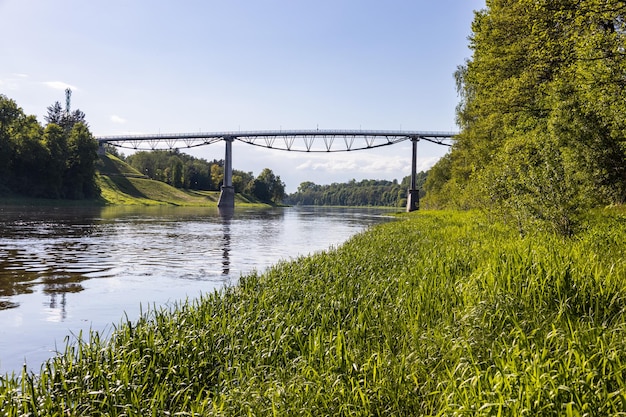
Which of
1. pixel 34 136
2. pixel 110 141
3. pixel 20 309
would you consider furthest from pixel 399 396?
pixel 110 141

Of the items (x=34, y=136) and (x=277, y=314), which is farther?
(x=34, y=136)

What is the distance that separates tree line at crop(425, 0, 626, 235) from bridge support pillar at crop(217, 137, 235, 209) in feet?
263

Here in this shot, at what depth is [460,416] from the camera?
3.45 metres

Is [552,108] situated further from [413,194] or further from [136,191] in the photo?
[136,191]

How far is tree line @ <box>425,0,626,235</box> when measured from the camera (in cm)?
1318

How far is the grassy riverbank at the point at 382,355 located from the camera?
3820 mm

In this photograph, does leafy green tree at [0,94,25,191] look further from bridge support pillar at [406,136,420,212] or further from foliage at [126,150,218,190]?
bridge support pillar at [406,136,420,212]

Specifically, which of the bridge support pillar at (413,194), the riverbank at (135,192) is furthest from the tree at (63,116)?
the bridge support pillar at (413,194)

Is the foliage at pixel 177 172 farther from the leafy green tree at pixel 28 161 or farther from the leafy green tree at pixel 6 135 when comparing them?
the leafy green tree at pixel 6 135

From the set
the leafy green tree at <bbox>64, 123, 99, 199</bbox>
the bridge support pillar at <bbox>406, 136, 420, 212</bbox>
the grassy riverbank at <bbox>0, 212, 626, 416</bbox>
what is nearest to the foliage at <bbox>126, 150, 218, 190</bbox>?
the leafy green tree at <bbox>64, 123, 99, 199</bbox>

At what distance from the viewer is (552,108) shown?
71.6ft

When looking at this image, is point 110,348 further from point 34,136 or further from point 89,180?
point 89,180

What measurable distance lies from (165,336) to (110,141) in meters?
143

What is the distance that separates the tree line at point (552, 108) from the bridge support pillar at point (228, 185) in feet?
263
